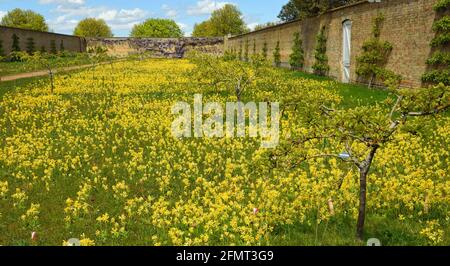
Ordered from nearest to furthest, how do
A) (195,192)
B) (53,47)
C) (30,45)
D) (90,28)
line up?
(195,192) < (30,45) < (53,47) < (90,28)

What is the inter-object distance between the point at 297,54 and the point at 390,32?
15.9 m

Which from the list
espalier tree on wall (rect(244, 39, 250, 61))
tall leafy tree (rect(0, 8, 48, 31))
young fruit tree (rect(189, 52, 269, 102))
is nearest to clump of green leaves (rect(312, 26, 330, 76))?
young fruit tree (rect(189, 52, 269, 102))

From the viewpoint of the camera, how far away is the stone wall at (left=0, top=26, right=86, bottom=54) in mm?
54656

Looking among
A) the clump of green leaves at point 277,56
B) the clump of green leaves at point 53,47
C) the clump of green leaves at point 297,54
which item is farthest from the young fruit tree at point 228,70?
the clump of green leaves at point 53,47

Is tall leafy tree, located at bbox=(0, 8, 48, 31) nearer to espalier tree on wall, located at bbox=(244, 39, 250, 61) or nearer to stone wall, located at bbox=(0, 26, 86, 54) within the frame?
stone wall, located at bbox=(0, 26, 86, 54)

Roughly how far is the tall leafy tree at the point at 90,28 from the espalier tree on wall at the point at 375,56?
11506 cm

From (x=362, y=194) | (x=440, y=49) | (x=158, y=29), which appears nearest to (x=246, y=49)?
(x=440, y=49)

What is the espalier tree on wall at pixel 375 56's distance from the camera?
76.9 feet

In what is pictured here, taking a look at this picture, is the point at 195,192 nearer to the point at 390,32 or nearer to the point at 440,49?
the point at 440,49

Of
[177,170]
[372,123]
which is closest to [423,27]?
[177,170]

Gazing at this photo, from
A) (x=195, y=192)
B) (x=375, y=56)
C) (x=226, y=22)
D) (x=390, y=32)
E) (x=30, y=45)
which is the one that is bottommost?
(x=195, y=192)

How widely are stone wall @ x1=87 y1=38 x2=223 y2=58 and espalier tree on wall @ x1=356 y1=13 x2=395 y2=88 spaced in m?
62.4

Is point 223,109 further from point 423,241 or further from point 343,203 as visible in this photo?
point 423,241

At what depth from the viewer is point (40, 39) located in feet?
211
